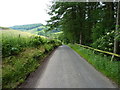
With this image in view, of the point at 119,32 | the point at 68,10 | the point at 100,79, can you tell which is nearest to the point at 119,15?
the point at 119,32

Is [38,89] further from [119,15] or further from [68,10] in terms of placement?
[68,10]

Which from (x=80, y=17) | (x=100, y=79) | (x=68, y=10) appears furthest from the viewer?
(x=68, y=10)

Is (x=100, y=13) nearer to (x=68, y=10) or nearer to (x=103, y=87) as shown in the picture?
(x=103, y=87)

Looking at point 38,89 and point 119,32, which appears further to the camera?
point 119,32

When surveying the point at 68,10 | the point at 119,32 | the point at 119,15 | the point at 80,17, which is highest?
the point at 68,10

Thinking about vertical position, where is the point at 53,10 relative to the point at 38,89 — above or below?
above

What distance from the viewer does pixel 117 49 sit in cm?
681

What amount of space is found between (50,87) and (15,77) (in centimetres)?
156

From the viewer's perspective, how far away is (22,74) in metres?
4.57

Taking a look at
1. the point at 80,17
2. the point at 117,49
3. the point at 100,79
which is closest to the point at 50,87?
the point at 100,79

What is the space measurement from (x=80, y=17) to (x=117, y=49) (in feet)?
37.5

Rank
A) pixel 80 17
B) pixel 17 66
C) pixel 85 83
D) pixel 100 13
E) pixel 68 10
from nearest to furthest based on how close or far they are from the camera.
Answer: pixel 85 83 < pixel 17 66 < pixel 100 13 < pixel 80 17 < pixel 68 10

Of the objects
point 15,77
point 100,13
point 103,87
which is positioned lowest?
point 103,87

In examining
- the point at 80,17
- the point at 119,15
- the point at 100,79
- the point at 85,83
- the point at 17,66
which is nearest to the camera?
the point at 85,83
